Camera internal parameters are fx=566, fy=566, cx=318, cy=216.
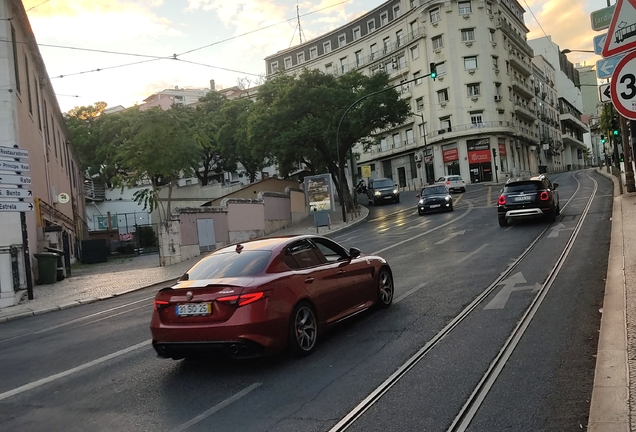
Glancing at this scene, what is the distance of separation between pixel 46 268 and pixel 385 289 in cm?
1509

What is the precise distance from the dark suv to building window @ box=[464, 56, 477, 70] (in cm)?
4971

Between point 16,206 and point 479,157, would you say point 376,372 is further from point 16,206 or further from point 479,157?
point 479,157

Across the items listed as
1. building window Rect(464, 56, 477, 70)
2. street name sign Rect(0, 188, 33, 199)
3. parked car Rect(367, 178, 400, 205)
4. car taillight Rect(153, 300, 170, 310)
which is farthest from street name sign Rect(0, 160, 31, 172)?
building window Rect(464, 56, 477, 70)

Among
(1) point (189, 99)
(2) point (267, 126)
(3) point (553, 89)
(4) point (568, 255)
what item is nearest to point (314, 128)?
(2) point (267, 126)

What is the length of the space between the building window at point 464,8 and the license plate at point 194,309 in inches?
2631

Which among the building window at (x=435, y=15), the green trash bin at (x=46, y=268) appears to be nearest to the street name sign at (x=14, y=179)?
the green trash bin at (x=46, y=268)

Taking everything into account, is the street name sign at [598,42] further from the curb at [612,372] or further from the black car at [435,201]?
the black car at [435,201]

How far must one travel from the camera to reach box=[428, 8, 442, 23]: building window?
66.1 m

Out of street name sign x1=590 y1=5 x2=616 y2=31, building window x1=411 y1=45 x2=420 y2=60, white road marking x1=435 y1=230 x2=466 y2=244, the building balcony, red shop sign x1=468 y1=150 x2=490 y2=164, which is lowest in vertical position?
white road marking x1=435 y1=230 x2=466 y2=244

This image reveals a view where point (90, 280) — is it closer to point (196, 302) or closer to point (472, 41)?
point (196, 302)

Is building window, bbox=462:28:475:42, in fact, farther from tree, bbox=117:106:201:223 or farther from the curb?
the curb

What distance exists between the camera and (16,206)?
15.6 m

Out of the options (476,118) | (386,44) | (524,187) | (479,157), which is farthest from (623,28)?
(386,44)

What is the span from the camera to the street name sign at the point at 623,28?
5.53 m
